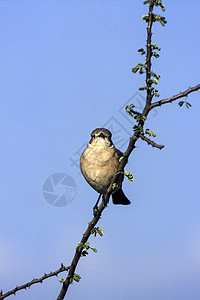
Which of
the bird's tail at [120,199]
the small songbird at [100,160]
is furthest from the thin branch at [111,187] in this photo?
the bird's tail at [120,199]

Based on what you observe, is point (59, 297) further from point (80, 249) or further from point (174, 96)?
point (174, 96)

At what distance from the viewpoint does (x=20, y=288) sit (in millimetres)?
4480

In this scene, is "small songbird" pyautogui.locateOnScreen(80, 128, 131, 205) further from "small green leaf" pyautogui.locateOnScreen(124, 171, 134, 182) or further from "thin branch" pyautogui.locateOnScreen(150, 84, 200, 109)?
"thin branch" pyautogui.locateOnScreen(150, 84, 200, 109)

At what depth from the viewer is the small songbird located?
258 inches

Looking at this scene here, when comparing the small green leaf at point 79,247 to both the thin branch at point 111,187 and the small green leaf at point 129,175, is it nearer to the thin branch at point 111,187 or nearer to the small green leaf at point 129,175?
the thin branch at point 111,187

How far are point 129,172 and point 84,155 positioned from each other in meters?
2.23

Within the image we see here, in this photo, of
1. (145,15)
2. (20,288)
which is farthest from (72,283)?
(145,15)

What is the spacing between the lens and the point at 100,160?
6559 mm

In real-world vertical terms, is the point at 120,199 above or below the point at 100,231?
above

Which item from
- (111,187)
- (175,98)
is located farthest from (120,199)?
(175,98)

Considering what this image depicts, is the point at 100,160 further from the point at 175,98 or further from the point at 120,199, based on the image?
the point at 175,98

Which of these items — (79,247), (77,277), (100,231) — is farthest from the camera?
(100,231)

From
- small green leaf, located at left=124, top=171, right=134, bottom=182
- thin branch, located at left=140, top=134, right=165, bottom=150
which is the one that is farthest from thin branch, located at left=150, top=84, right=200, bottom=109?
small green leaf, located at left=124, top=171, right=134, bottom=182

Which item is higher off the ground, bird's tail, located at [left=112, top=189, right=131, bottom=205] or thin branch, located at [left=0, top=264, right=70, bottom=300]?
bird's tail, located at [left=112, top=189, right=131, bottom=205]
